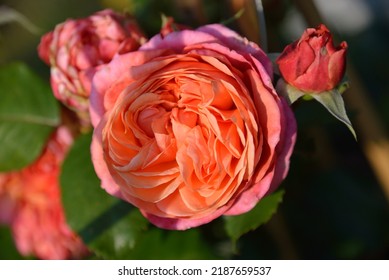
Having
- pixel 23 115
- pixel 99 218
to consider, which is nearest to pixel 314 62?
pixel 99 218

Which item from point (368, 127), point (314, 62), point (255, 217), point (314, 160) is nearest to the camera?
point (314, 62)

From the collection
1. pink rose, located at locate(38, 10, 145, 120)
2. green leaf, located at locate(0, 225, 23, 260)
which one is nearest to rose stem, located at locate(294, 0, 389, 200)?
pink rose, located at locate(38, 10, 145, 120)

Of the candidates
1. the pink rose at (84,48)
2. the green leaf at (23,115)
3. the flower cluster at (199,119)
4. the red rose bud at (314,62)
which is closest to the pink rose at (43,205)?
the green leaf at (23,115)

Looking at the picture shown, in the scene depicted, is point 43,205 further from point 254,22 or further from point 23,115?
point 254,22

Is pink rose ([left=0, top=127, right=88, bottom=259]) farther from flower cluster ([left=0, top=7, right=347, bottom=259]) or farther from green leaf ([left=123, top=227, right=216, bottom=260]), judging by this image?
flower cluster ([left=0, top=7, right=347, bottom=259])

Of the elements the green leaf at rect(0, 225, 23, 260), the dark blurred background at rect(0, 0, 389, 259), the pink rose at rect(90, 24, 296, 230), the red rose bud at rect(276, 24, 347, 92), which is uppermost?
the red rose bud at rect(276, 24, 347, 92)

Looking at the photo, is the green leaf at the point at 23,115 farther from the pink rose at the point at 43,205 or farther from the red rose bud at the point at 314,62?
the red rose bud at the point at 314,62
